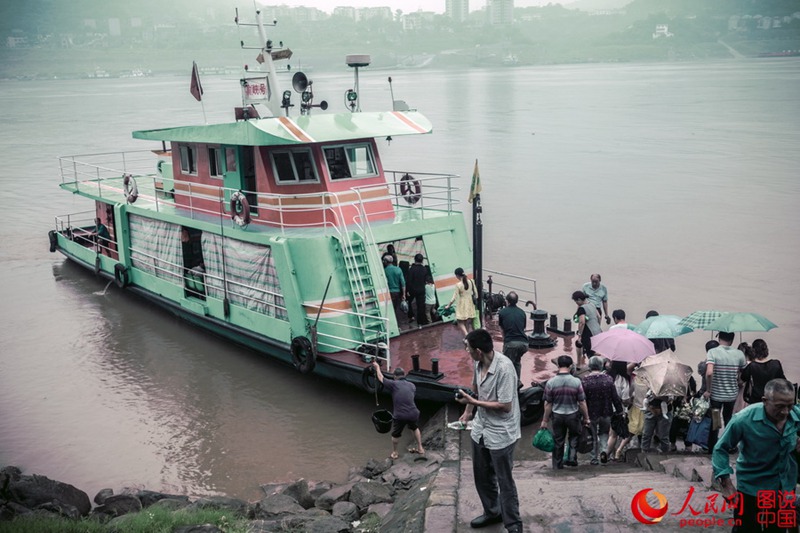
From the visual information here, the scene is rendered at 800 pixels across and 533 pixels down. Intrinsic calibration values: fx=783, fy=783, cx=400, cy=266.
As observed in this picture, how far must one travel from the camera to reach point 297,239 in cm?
1287

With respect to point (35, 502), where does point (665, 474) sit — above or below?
above

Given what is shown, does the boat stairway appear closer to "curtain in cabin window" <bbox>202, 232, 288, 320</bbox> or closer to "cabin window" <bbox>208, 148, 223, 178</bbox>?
"curtain in cabin window" <bbox>202, 232, 288, 320</bbox>

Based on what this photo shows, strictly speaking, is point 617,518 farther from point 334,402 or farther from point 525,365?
point 334,402

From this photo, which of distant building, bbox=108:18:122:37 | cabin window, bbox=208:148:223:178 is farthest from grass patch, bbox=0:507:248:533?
distant building, bbox=108:18:122:37

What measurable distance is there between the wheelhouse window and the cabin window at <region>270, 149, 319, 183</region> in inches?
14.0

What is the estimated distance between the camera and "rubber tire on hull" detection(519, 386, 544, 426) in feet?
35.2

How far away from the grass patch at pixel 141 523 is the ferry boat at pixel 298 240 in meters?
3.84

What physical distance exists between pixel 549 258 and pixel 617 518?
1843 centimetres

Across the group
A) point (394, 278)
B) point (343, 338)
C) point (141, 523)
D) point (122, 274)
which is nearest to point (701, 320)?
point (343, 338)

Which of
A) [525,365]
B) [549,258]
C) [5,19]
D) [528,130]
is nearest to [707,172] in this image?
[549,258]

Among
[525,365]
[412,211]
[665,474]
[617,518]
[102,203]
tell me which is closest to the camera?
[617,518]

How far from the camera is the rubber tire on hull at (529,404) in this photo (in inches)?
422

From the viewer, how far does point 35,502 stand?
9.49m

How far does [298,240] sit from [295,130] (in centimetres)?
217
